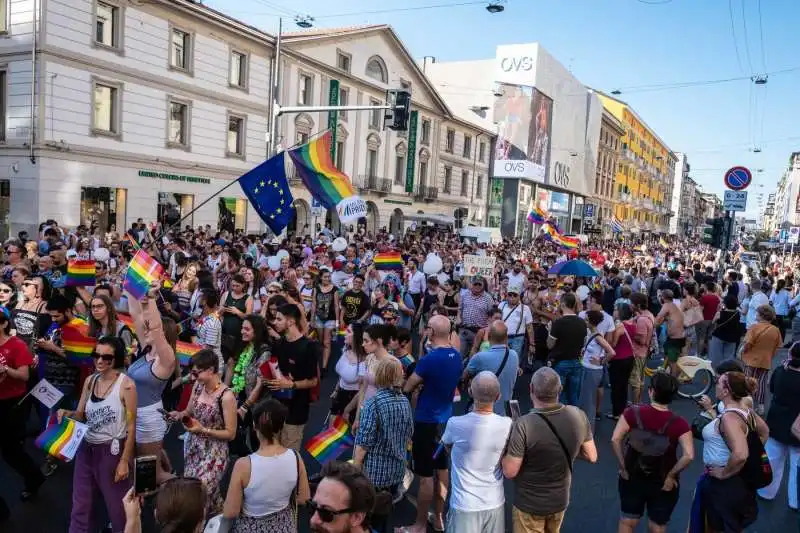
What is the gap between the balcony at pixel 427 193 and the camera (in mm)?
39156

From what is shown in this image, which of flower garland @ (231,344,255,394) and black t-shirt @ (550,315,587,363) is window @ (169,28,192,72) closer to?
flower garland @ (231,344,255,394)

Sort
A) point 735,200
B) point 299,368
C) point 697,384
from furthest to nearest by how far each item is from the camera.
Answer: point 735,200
point 697,384
point 299,368

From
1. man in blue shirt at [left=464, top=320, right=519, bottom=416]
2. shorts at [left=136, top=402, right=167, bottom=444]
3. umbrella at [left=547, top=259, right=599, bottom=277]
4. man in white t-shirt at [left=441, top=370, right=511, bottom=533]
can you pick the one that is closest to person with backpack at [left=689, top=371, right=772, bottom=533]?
man in white t-shirt at [left=441, top=370, right=511, bottom=533]

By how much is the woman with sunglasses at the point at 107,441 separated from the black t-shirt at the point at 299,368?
4.20 feet

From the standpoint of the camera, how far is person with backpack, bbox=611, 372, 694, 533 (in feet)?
12.8

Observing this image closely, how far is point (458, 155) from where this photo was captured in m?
43.2

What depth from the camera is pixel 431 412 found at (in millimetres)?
4691

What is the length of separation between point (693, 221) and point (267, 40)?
13123 centimetres

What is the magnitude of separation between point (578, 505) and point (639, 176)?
86.3 metres

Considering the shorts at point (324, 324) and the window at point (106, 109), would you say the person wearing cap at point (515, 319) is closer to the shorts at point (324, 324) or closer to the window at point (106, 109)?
the shorts at point (324, 324)

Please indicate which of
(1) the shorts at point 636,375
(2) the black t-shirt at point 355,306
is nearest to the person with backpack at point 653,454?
(1) the shorts at point 636,375

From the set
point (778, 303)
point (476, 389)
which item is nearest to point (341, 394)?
point (476, 389)

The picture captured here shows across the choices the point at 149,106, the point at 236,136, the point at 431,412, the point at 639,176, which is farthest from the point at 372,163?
the point at 639,176

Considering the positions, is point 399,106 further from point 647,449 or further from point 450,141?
point 450,141
